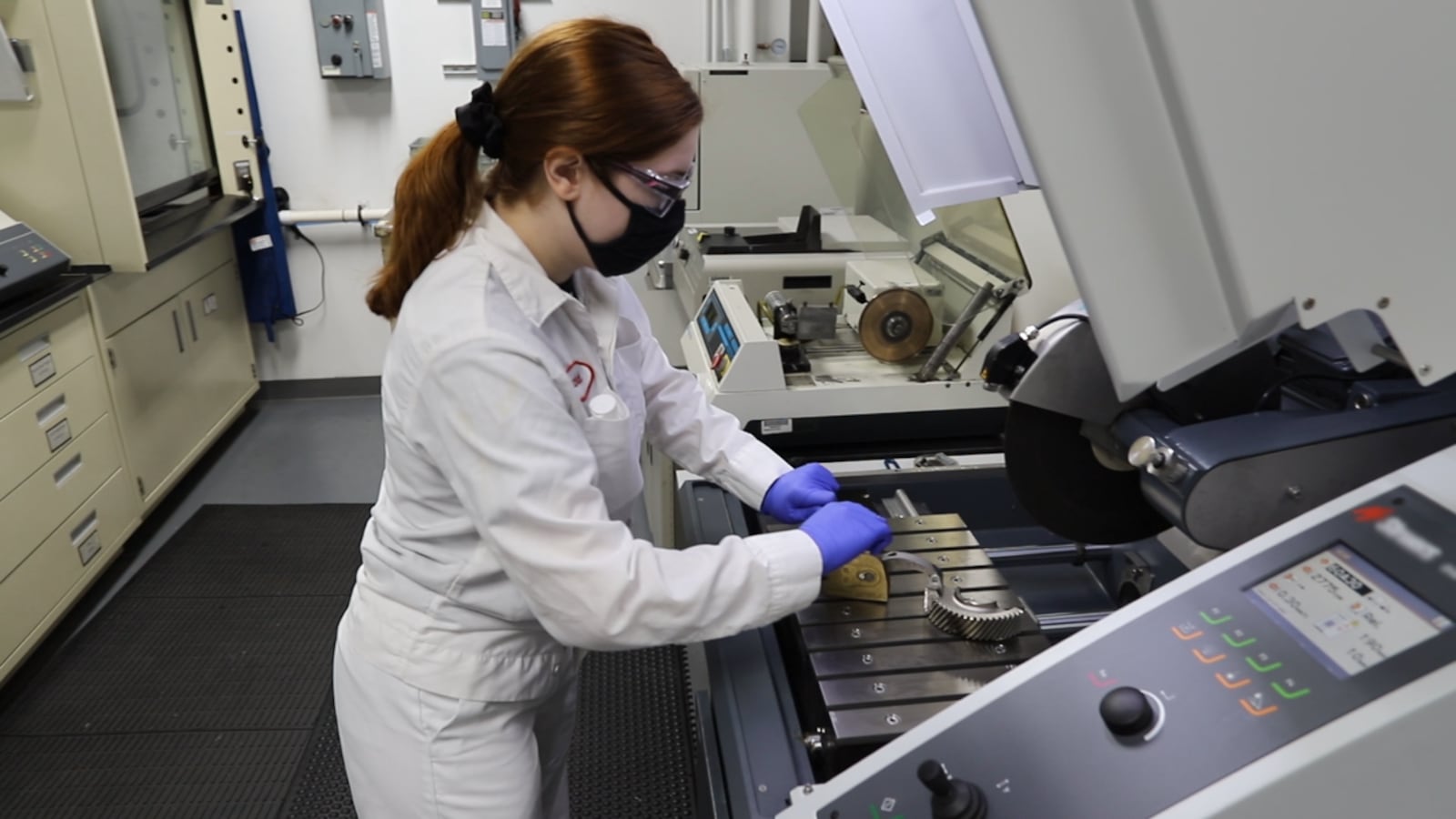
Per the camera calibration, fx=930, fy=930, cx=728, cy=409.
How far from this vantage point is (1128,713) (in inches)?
23.5

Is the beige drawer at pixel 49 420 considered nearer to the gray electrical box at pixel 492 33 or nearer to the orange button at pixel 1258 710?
the gray electrical box at pixel 492 33

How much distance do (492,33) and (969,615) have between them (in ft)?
10.7

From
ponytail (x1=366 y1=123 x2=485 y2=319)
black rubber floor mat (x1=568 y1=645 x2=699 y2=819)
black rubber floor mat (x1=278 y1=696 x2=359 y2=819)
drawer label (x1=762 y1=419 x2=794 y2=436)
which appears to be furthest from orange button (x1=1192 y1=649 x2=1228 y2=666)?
black rubber floor mat (x1=278 y1=696 x2=359 y2=819)

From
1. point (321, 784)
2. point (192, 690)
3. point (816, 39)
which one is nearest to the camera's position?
point (321, 784)

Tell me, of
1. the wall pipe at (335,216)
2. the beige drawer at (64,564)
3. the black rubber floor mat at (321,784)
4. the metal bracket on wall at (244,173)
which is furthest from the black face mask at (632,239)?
the metal bracket on wall at (244,173)

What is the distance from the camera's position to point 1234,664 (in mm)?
594

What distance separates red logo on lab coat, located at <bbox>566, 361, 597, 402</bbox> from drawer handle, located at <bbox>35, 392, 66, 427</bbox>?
201 centimetres

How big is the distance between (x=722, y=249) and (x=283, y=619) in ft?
5.24

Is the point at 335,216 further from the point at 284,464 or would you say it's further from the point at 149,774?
the point at 149,774

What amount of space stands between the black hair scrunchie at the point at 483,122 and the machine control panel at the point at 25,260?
1.78 meters

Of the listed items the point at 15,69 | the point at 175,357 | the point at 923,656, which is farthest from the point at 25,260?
the point at 923,656

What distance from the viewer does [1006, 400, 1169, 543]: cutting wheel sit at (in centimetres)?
89

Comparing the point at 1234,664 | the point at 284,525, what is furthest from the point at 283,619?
the point at 1234,664

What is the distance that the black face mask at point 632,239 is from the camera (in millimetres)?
1026
